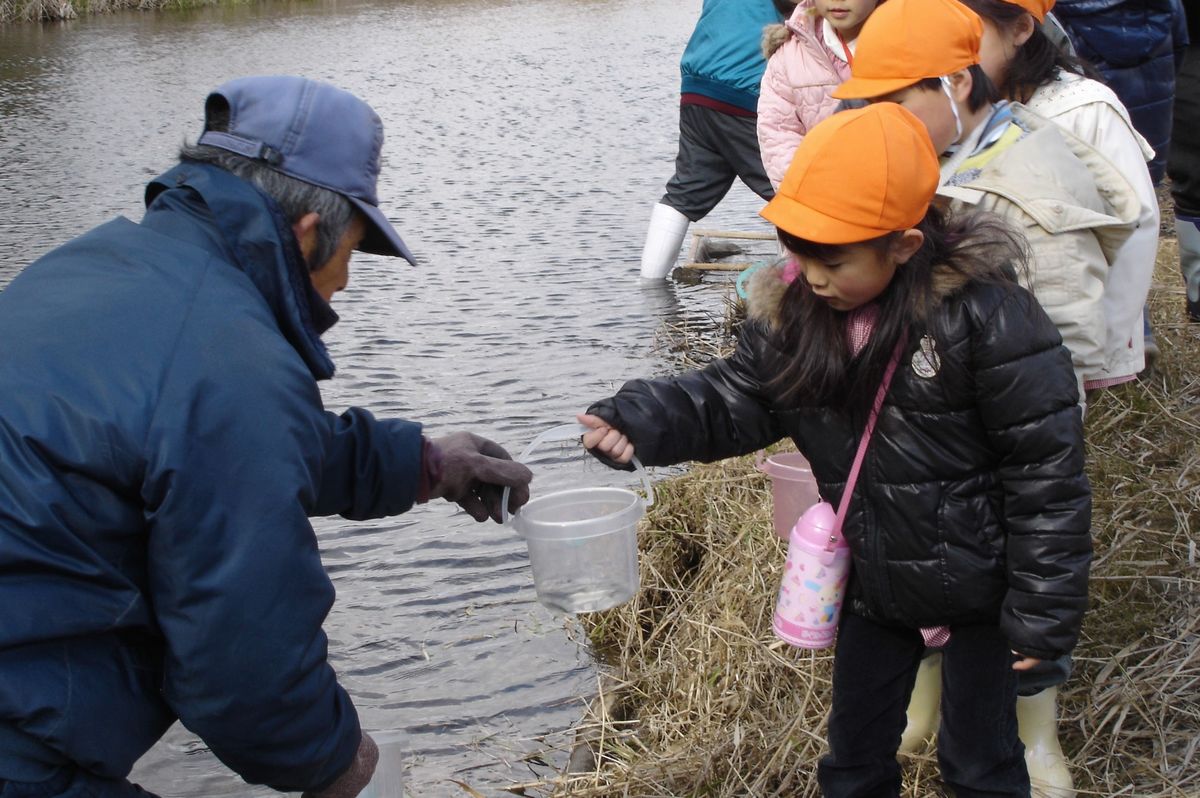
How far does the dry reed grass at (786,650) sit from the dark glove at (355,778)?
3.00 ft

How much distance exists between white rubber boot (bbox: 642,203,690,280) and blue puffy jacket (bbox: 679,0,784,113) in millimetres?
1023

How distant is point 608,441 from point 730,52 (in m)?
4.40

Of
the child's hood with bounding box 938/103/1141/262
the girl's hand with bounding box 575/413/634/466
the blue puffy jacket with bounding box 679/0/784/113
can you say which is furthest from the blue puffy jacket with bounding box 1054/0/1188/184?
the girl's hand with bounding box 575/413/634/466

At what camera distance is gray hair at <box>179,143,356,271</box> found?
86.2 inches

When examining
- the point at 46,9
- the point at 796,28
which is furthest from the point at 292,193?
the point at 46,9

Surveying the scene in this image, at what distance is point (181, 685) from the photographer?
6.58ft

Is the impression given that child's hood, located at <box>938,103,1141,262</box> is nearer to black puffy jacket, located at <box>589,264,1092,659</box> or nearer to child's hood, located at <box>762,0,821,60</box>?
black puffy jacket, located at <box>589,264,1092,659</box>

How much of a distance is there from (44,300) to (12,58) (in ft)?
62.3

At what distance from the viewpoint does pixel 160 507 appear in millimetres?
1893

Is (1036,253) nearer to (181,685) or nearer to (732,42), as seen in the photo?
(181,685)

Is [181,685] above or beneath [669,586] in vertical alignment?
above

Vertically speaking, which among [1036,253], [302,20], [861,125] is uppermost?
[861,125]

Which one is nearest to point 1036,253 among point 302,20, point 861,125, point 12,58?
point 861,125

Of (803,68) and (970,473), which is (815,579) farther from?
(803,68)
